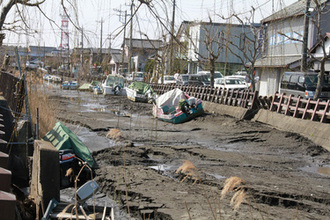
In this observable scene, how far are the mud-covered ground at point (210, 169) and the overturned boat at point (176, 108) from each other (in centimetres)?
54

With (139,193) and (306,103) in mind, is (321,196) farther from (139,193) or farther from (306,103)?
(306,103)

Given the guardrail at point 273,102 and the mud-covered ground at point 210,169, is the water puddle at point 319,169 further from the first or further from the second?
the guardrail at point 273,102

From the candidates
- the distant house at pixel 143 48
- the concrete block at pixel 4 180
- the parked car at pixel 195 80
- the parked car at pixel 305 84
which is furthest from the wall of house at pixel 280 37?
the parked car at pixel 195 80

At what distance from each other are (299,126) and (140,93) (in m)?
18.2

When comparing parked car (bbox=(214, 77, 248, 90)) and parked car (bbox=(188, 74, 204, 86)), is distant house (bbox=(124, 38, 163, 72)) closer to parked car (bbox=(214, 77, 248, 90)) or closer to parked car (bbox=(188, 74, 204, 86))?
parked car (bbox=(188, 74, 204, 86))

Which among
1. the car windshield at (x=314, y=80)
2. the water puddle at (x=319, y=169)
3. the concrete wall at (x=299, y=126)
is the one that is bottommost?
the water puddle at (x=319, y=169)

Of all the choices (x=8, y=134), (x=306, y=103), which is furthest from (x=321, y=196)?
(x=306, y=103)

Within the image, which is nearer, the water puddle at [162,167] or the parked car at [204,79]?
the water puddle at [162,167]

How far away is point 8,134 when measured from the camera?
833cm

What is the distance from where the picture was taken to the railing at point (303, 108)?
48.6 feet

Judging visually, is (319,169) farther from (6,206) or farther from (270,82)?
(270,82)

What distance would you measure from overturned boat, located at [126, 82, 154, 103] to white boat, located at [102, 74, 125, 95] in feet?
15.5

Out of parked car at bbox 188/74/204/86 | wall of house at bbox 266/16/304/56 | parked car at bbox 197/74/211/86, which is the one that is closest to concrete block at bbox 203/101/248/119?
wall of house at bbox 266/16/304/56

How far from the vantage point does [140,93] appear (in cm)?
3238
